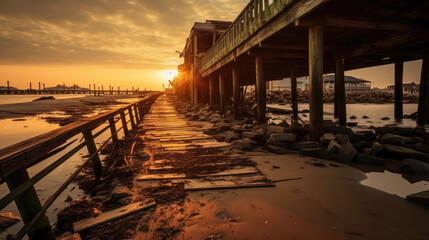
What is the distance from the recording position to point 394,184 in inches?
143

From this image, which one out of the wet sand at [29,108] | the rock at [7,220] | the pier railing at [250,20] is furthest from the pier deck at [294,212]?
the wet sand at [29,108]

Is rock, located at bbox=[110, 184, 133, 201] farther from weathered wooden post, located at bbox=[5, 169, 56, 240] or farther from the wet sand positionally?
the wet sand

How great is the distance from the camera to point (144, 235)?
2350mm

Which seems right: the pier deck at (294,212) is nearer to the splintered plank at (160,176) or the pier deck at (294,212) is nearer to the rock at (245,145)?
the splintered plank at (160,176)

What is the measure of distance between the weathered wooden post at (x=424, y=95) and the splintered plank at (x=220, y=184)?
10.5 metres

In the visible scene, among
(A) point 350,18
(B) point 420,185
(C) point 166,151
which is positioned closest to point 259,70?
(A) point 350,18

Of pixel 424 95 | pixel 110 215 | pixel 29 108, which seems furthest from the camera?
pixel 29 108

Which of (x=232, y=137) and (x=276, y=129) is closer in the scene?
(x=276, y=129)

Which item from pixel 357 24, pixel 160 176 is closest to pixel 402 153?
pixel 357 24

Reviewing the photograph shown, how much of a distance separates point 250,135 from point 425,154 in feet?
12.1

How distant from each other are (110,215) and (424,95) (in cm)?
1269

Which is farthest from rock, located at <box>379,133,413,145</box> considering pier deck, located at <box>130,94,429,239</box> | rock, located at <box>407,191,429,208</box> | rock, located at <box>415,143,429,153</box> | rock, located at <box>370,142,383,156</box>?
rock, located at <box>407,191,429,208</box>

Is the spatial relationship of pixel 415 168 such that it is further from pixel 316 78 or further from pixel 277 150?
pixel 316 78

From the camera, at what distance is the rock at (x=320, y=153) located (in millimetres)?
4866
